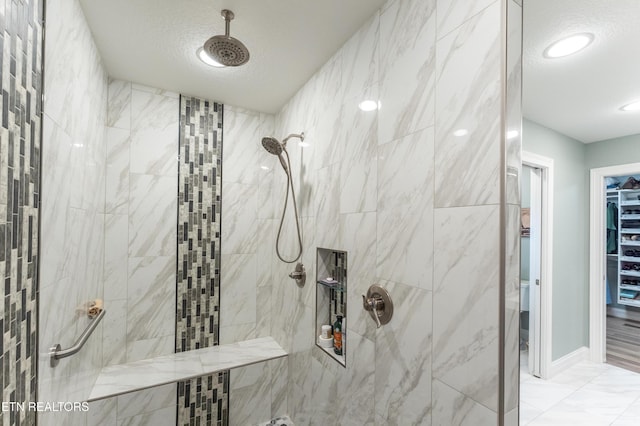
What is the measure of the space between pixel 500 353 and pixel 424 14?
1181mm

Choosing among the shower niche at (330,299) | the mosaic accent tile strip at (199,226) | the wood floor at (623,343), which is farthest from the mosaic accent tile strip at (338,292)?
the wood floor at (623,343)

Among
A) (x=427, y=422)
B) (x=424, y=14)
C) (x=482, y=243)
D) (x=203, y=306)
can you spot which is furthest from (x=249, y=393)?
(x=424, y=14)

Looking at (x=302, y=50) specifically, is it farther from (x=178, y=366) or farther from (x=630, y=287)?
(x=178, y=366)

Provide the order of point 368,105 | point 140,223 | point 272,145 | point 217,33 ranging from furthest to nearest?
point 140,223
point 272,145
point 217,33
point 368,105

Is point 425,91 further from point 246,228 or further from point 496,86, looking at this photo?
point 246,228

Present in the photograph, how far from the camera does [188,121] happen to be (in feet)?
7.36

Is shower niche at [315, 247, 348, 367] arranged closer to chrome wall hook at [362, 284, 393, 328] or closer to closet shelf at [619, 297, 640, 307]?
chrome wall hook at [362, 284, 393, 328]

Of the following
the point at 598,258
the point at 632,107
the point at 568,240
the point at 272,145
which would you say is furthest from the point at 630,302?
the point at 272,145

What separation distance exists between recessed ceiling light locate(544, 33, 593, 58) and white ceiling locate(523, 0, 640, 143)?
0.01m

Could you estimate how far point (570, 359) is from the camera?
3.57 ft

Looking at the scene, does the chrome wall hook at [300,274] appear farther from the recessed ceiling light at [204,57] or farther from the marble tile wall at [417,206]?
the recessed ceiling light at [204,57]

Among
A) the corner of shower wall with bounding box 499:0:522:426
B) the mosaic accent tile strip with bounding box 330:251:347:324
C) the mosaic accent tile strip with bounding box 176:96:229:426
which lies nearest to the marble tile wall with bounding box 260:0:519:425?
the corner of shower wall with bounding box 499:0:522:426

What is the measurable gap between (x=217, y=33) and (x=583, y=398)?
2186mm

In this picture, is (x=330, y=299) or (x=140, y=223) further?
(x=140, y=223)
